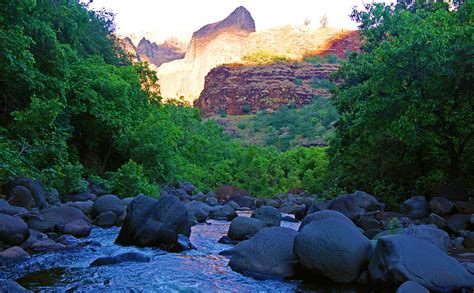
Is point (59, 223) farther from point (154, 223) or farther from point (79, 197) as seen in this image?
point (79, 197)

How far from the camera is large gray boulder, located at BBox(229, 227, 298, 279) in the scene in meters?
Answer: 7.50

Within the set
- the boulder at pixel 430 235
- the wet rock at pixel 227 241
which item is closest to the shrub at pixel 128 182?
the wet rock at pixel 227 241

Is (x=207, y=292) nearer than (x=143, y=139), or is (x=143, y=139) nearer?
(x=207, y=292)

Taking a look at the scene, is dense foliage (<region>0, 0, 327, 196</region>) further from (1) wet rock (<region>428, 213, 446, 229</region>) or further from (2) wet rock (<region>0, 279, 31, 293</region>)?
(1) wet rock (<region>428, 213, 446, 229</region>)

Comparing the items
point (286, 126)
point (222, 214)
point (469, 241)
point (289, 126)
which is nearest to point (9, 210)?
point (222, 214)

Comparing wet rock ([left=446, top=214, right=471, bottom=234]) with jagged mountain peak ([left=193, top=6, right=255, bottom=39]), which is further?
jagged mountain peak ([left=193, top=6, right=255, bottom=39])

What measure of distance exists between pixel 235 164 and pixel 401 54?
21.9 m

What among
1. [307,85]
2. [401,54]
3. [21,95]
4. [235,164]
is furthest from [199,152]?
[307,85]

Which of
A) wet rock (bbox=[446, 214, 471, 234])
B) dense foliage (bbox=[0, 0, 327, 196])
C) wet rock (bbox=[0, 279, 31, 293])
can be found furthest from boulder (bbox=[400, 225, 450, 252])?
dense foliage (bbox=[0, 0, 327, 196])

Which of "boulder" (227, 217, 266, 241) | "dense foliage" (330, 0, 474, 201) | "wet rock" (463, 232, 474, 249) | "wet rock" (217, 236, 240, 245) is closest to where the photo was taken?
"wet rock" (463, 232, 474, 249)

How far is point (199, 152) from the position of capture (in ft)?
111

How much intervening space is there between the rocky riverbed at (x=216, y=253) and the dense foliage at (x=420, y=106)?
8.62ft

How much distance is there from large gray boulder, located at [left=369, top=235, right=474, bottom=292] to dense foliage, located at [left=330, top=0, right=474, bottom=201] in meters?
7.05

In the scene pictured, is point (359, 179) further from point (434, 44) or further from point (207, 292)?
point (207, 292)
